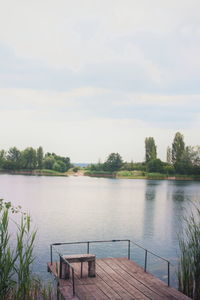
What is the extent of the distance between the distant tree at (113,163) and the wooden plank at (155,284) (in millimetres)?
143097

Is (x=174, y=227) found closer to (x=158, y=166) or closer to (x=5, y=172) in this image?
(x=158, y=166)

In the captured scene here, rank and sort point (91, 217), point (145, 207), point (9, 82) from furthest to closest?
point (9, 82) → point (145, 207) → point (91, 217)

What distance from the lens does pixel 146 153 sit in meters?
133

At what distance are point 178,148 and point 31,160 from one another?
208 ft

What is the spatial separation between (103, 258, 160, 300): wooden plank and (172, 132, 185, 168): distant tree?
111 meters

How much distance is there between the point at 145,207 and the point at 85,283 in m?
35.0

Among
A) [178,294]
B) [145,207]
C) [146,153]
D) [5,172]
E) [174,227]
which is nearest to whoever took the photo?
[178,294]

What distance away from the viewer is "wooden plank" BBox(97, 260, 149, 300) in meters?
9.74

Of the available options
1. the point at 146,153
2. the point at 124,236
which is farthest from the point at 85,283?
the point at 146,153

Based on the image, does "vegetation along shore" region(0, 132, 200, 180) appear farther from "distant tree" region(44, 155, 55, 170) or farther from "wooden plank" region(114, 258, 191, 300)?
"wooden plank" region(114, 258, 191, 300)

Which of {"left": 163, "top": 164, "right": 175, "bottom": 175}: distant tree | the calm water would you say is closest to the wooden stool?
the calm water

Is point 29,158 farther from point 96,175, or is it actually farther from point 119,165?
point 119,165

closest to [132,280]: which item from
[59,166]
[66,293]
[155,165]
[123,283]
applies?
[123,283]

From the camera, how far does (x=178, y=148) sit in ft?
401
